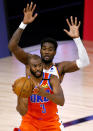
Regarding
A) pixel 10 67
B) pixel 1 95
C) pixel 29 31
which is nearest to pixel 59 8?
pixel 29 31

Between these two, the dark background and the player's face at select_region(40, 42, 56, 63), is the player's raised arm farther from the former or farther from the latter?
the dark background

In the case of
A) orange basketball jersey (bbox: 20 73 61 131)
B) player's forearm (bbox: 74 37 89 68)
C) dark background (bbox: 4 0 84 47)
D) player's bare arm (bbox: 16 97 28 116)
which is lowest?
dark background (bbox: 4 0 84 47)

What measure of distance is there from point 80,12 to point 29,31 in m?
2.02

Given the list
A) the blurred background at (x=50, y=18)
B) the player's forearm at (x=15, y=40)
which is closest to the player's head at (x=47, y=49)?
the player's forearm at (x=15, y=40)

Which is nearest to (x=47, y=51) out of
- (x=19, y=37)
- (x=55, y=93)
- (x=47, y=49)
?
(x=47, y=49)

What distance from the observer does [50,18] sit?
37.4 feet

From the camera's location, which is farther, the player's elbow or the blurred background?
the blurred background

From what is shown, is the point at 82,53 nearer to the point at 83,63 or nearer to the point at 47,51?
the point at 83,63

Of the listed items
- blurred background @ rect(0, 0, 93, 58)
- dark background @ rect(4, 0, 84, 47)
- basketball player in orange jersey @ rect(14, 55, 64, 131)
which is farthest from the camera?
dark background @ rect(4, 0, 84, 47)

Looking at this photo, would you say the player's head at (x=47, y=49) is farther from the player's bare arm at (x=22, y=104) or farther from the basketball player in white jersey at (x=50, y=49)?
the player's bare arm at (x=22, y=104)

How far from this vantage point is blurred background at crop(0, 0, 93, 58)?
31.9 ft

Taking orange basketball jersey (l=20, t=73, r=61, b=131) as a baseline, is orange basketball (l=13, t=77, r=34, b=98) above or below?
above

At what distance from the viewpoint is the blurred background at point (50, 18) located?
9727 mm

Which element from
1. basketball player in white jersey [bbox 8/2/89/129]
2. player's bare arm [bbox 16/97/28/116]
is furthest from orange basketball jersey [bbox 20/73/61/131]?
basketball player in white jersey [bbox 8/2/89/129]
